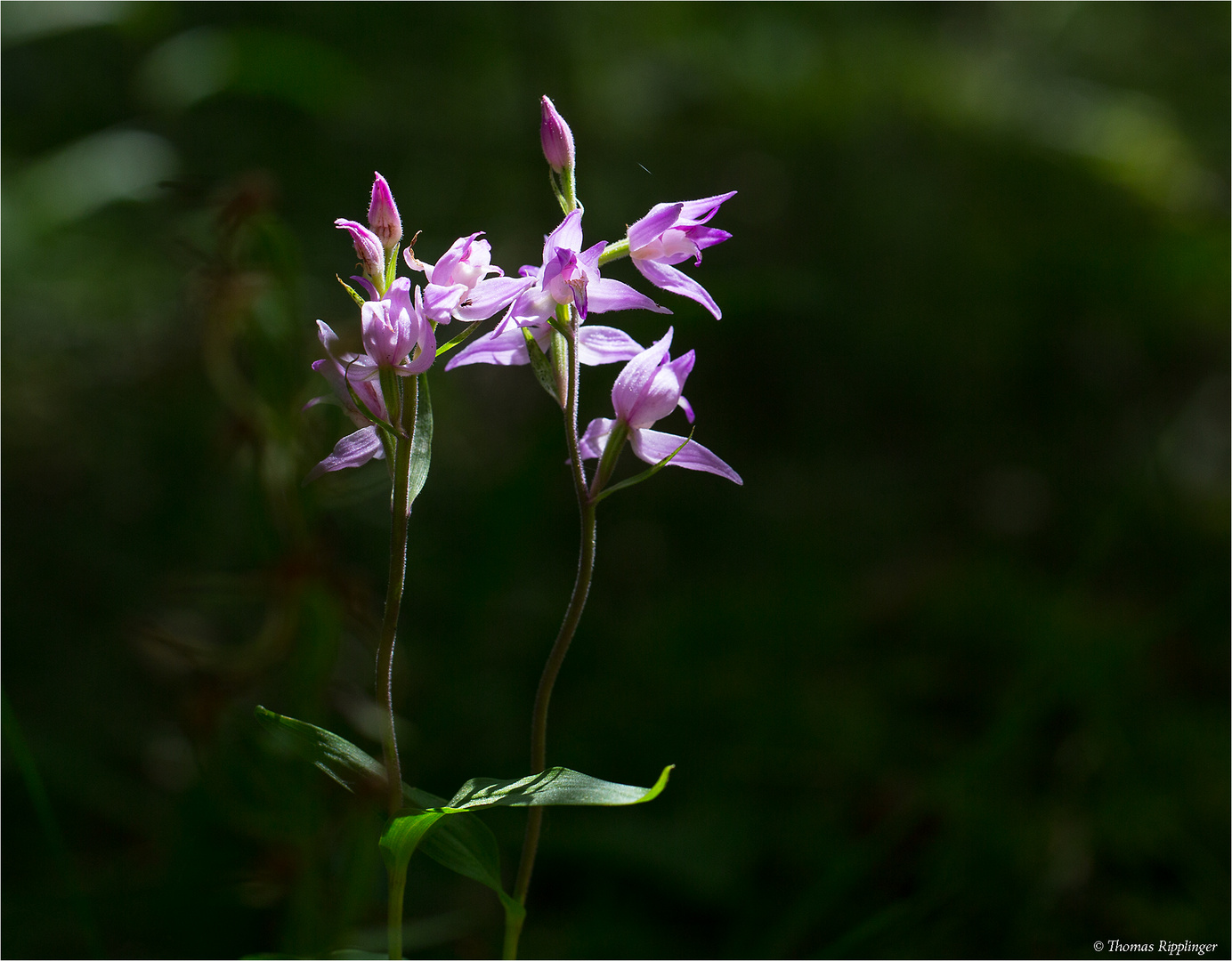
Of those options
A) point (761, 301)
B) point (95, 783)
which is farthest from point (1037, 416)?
point (95, 783)

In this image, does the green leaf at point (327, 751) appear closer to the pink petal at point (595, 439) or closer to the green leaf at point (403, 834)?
the green leaf at point (403, 834)

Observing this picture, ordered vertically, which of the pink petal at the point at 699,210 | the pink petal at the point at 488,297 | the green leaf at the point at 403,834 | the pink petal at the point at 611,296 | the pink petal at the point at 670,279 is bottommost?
the green leaf at the point at 403,834

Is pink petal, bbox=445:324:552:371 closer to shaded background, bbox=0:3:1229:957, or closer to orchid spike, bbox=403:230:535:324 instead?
orchid spike, bbox=403:230:535:324

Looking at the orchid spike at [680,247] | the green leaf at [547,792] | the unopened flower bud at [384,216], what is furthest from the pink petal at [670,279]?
the green leaf at [547,792]

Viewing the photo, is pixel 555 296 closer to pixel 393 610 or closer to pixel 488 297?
pixel 488 297

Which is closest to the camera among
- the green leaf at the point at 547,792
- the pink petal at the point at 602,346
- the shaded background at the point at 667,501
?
the green leaf at the point at 547,792

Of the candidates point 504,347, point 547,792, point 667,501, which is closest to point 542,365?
point 504,347
